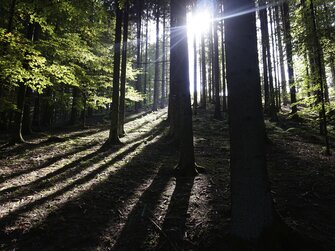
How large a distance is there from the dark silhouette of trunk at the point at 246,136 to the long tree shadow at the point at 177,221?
3.07 ft

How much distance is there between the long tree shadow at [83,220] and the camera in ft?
11.5

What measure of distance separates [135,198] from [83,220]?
4.28 ft

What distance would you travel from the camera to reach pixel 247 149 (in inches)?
111

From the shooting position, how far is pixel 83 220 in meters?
4.21

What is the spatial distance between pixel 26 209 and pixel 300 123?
1737 centimetres

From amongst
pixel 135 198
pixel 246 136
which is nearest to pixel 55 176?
pixel 135 198

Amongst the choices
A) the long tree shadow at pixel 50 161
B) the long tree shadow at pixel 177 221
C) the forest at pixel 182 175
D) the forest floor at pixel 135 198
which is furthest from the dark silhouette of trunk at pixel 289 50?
the long tree shadow at pixel 50 161

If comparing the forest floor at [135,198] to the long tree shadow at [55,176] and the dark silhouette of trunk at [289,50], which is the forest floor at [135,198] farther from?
the dark silhouette of trunk at [289,50]

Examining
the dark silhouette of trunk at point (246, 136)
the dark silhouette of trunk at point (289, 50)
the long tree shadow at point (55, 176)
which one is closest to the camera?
the dark silhouette of trunk at point (246, 136)

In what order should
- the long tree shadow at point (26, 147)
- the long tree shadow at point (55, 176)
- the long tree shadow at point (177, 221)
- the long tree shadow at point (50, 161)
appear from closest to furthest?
1. the long tree shadow at point (177, 221)
2. the long tree shadow at point (55, 176)
3. the long tree shadow at point (50, 161)
4. the long tree shadow at point (26, 147)

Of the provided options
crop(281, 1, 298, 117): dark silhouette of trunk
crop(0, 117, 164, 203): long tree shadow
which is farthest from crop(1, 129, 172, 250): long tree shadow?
crop(281, 1, 298, 117): dark silhouette of trunk

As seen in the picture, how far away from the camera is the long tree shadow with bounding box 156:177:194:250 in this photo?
3370mm

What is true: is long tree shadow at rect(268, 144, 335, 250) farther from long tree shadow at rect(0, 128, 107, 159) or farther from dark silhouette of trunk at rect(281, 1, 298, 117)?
long tree shadow at rect(0, 128, 107, 159)

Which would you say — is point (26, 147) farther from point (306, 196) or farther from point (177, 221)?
point (306, 196)
